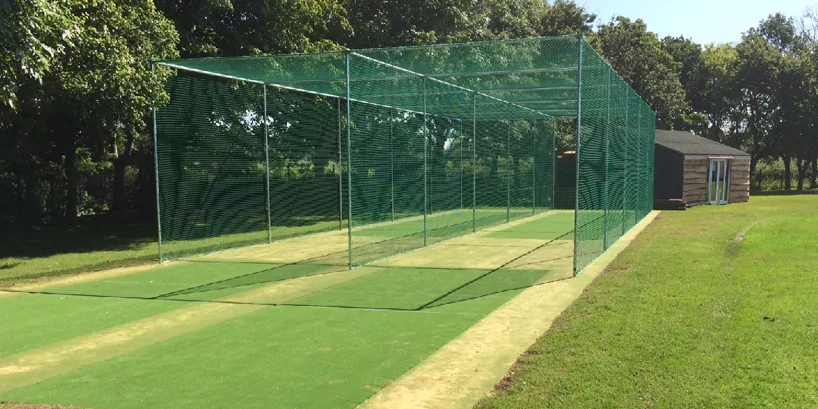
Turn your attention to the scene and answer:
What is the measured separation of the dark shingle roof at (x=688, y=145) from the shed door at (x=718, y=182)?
0.41 m

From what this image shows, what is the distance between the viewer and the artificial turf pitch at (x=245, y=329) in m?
3.83

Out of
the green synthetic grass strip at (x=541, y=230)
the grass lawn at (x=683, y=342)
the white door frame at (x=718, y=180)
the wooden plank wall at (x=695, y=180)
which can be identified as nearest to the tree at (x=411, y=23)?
the green synthetic grass strip at (x=541, y=230)

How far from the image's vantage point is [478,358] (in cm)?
432

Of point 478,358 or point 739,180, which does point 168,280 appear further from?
point 739,180

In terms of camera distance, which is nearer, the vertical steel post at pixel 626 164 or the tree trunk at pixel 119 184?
the vertical steel post at pixel 626 164

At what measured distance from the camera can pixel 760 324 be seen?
15.9ft

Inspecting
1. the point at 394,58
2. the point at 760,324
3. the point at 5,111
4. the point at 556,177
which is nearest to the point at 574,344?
the point at 760,324

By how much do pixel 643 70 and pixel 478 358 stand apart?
27.4m

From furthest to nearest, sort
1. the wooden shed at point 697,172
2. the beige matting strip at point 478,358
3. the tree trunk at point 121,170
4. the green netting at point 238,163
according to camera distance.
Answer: the wooden shed at point 697,172 < the tree trunk at point 121,170 < the green netting at point 238,163 < the beige matting strip at point 478,358

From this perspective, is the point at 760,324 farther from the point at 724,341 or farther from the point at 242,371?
the point at 242,371

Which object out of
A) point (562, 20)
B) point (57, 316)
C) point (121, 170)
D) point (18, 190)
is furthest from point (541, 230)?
point (562, 20)

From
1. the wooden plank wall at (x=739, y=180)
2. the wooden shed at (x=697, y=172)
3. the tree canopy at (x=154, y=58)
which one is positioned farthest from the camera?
the wooden plank wall at (x=739, y=180)

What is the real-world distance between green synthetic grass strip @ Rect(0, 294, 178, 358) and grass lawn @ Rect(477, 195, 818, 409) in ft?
12.1

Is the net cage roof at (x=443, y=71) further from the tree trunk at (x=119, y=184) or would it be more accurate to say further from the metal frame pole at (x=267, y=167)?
the tree trunk at (x=119, y=184)
